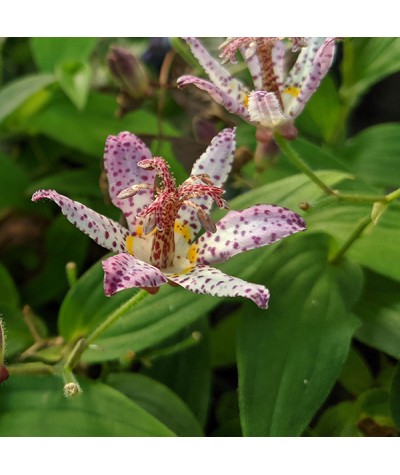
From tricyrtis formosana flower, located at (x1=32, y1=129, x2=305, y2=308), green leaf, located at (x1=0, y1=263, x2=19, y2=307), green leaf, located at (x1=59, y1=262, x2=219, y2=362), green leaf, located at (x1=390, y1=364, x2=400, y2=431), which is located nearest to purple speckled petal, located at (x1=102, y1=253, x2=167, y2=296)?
tricyrtis formosana flower, located at (x1=32, y1=129, x2=305, y2=308)

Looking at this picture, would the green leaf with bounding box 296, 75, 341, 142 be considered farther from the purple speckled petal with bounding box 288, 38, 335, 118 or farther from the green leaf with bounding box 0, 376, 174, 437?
the green leaf with bounding box 0, 376, 174, 437

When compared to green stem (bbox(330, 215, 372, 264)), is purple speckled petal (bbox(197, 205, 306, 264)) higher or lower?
higher

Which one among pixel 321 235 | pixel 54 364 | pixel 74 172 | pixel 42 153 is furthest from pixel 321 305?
pixel 42 153

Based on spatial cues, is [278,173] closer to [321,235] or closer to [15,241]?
[321,235]

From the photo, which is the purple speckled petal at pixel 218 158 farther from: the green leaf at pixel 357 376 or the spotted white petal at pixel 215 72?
the green leaf at pixel 357 376

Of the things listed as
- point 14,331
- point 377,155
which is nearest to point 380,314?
point 377,155

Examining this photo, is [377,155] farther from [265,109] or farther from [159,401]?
[159,401]
